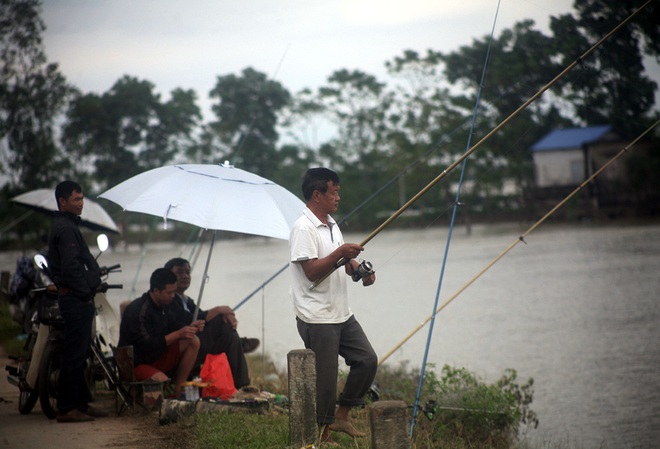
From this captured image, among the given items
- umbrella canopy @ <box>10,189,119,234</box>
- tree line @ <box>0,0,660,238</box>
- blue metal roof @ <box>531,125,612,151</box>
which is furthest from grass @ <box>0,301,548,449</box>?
blue metal roof @ <box>531,125,612,151</box>

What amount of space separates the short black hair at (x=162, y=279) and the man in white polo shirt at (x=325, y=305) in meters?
1.80

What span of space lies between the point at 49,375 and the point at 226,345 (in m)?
1.45

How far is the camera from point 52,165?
125 feet

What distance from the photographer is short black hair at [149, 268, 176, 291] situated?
6.48 meters

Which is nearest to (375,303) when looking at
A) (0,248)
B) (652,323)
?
(652,323)

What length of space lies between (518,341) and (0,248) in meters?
31.4

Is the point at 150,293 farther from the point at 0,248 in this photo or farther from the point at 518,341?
the point at 0,248

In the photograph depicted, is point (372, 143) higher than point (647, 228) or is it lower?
higher

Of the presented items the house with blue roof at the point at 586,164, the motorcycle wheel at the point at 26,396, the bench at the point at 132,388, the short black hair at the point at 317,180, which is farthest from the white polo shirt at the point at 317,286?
the house with blue roof at the point at 586,164

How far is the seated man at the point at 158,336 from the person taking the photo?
21.3 ft

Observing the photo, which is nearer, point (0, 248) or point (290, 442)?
point (290, 442)

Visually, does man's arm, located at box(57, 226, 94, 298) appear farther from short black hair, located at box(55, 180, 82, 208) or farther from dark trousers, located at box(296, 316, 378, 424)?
dark trousers, located at box(296, 316, 378, 424)

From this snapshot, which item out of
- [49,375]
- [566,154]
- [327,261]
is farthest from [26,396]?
[566,154]

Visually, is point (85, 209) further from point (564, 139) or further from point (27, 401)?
point (564, 139)
